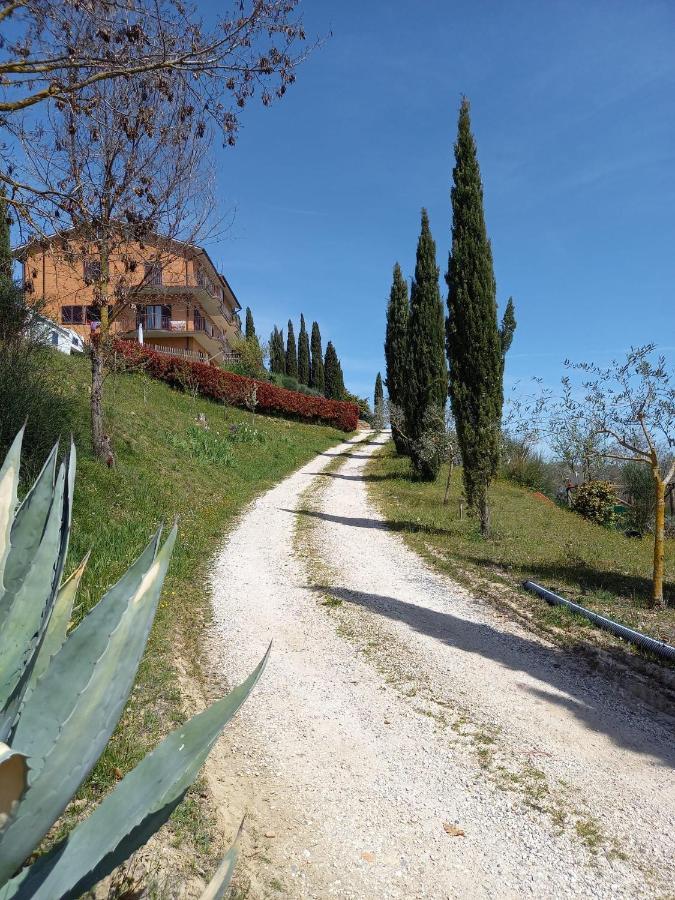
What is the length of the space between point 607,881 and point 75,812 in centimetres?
295

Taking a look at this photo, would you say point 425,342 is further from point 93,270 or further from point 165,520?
point 165,520

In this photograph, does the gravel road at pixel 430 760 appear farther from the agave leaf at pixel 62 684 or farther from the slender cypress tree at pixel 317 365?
the slender cypress tree at pixel 317 365

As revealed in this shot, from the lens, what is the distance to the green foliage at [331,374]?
6359 cm

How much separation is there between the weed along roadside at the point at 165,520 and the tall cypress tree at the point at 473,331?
19.3 ft

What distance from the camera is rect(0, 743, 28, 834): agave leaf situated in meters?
1.00

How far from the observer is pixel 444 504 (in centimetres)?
1788

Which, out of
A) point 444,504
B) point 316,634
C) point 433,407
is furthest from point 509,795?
point 433,407

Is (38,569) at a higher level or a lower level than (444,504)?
higher

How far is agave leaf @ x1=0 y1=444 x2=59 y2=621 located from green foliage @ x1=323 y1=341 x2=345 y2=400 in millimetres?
61441

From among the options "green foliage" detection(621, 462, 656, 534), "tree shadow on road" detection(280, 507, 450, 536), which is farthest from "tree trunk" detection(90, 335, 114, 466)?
"green foliage" detection(621, 462, 656, 534)

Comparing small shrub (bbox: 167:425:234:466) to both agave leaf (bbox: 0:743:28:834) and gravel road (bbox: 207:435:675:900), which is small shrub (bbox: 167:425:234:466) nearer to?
gravel road (bbox: 207:435:675:900)

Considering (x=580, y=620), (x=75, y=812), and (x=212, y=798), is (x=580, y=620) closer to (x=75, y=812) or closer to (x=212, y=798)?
(x=212, y=798)

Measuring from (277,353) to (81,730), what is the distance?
64.3 meters

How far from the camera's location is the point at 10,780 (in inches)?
41.2
